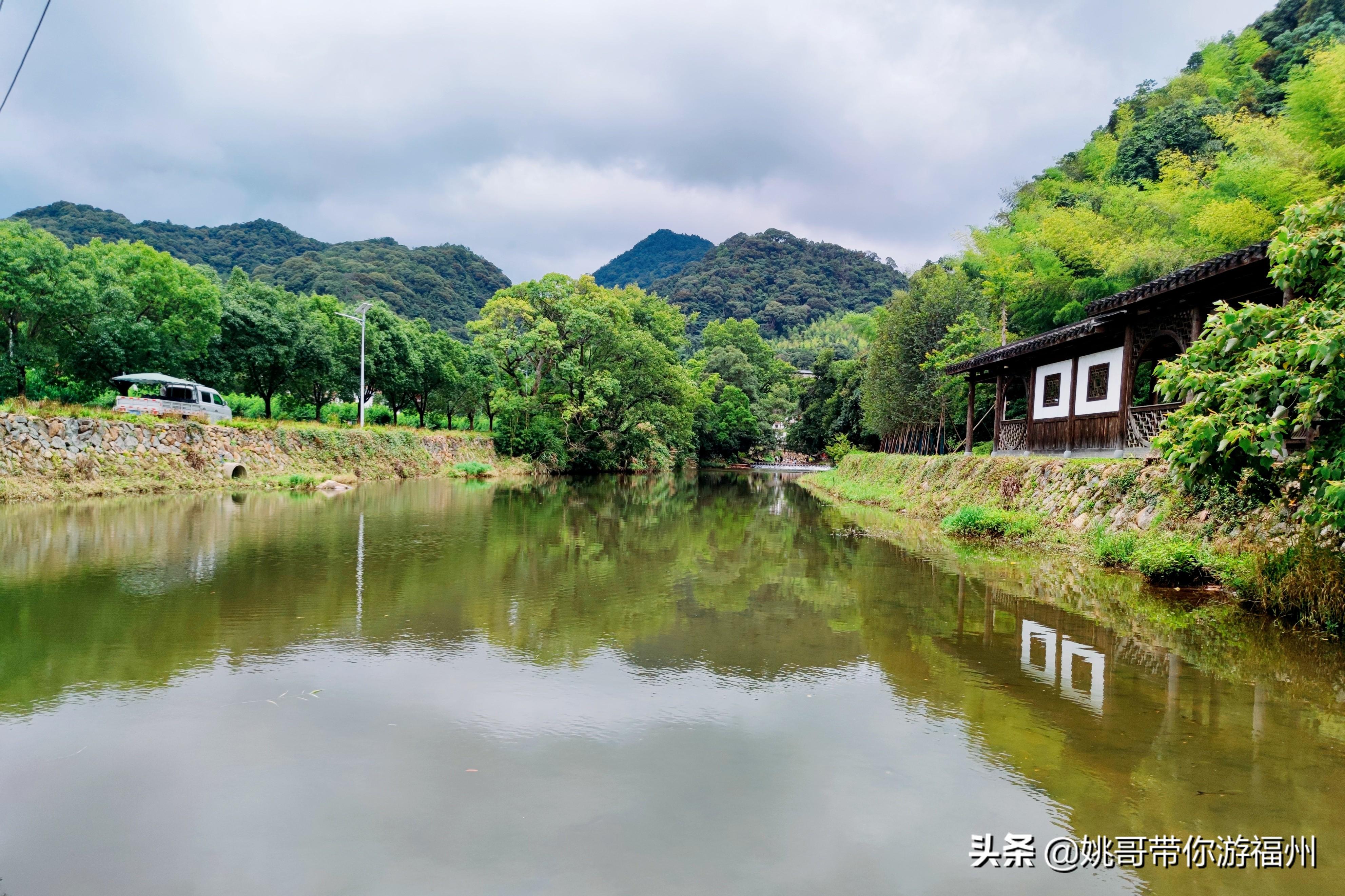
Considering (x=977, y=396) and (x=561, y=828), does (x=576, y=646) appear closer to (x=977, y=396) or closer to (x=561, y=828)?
(x=561, y=828)

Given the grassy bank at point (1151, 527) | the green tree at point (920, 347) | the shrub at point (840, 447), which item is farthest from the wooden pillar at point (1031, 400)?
the shrub at point (840, 447)

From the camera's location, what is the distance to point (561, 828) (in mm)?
3234

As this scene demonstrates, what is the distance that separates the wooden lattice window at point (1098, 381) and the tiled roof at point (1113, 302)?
876 millimetres

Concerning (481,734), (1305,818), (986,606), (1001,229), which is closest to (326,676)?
(481,734)

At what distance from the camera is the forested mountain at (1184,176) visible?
1545 centimetres

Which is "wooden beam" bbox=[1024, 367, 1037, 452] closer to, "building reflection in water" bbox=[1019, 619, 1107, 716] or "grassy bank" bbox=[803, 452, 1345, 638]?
"grassy bank" bbox=[803, 452, 1345, 638]

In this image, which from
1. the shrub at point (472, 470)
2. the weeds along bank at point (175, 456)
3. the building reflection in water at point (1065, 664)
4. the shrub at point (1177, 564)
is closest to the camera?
the building reflection in water at point (1065, 664)

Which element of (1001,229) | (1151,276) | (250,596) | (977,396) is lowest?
(250,596)

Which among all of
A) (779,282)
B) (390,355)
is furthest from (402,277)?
(779,282)

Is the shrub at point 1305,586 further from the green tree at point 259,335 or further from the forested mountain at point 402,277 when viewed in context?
the forested mountain at point 402,277

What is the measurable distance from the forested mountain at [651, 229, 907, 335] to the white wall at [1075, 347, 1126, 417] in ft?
273

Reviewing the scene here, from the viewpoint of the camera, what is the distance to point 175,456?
19.7 m

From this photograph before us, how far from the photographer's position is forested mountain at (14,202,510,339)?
5847 cm

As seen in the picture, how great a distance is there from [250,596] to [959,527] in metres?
11.8
